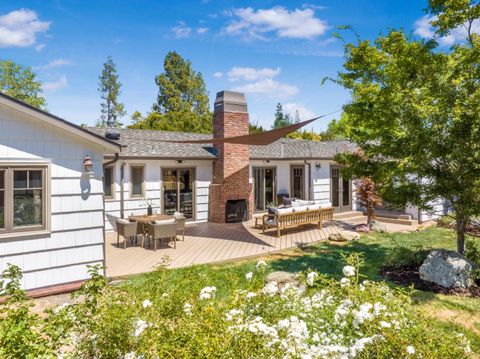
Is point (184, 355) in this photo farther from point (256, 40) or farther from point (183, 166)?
point (256, 40)

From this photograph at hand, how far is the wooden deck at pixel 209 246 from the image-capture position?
7676 millimetres

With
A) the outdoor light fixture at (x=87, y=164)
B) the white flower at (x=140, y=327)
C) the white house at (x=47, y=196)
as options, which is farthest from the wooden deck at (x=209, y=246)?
the white flower at (x=140, y=327)

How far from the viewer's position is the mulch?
592 cm

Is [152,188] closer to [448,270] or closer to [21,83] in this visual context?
[448,270]

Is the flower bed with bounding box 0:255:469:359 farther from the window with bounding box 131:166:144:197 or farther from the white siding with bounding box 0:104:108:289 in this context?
the window with bounding box 131:166:144:197

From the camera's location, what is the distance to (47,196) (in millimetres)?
5949

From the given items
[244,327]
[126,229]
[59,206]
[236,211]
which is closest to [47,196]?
[59,206]

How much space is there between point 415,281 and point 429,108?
A: 11.3ft

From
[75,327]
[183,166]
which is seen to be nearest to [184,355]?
[75,327]

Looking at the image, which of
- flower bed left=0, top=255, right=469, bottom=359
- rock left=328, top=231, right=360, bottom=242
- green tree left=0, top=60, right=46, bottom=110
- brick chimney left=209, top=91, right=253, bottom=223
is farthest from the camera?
green tree left=0, top=60, right=46, bottom=110

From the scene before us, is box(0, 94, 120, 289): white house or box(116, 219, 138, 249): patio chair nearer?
box(0, 94, 120, 289): white house

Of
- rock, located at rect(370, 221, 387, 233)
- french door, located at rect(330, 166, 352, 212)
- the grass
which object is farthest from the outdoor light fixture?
french door, located at rect(330, 166, 352, 212)

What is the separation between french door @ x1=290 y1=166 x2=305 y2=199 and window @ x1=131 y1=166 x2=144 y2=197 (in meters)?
7.33

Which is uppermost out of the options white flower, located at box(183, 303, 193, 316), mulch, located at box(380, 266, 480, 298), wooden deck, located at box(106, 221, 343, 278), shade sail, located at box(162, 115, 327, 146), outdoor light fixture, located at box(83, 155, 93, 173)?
shade sail, located at box(162, 115, 327, 146)
